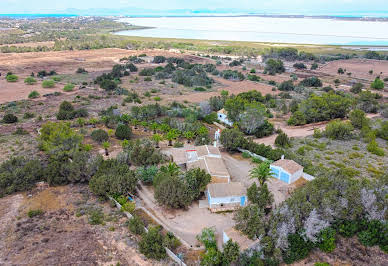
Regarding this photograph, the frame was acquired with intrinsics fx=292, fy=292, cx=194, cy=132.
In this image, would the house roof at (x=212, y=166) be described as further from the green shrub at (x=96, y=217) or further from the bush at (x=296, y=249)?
the green shrub at (x=96, y=217)

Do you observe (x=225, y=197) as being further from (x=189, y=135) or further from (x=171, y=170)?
(x=189, y=135)

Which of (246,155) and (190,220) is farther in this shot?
(246,155)

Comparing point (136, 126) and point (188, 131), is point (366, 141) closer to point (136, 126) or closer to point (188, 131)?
point (188, 131)

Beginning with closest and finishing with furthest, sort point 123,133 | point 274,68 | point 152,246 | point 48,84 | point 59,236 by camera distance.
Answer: point 152,246 → point 59,236 → point 123,133 → point 48,84 → point 274,68

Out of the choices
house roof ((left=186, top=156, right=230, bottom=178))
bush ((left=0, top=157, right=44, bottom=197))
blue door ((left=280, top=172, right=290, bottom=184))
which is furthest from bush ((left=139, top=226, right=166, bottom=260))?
bush ((left=0, top=157, right=44, bottom=197))

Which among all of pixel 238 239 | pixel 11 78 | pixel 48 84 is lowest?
pixel 11 78

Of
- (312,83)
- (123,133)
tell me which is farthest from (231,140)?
(312,83)

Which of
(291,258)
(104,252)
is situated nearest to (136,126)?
(104,252)
